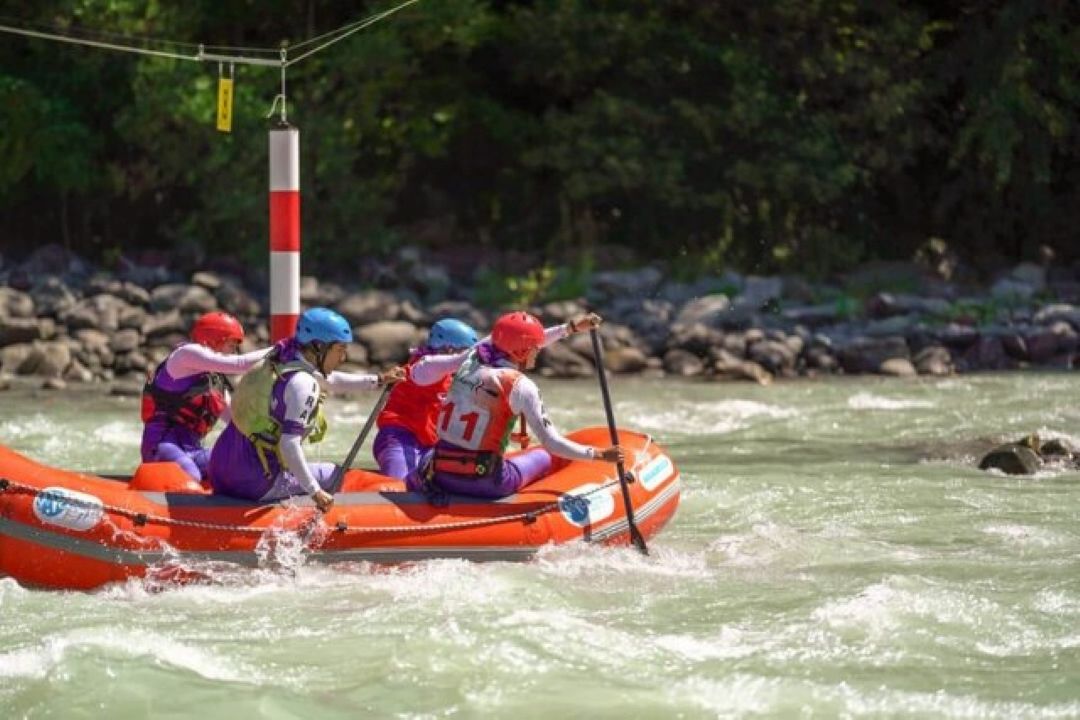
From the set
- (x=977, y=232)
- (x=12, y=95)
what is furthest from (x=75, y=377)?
(x=977, y=232)

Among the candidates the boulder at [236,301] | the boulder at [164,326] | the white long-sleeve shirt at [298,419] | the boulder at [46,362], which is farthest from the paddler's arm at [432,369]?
the boulder at [236,301]

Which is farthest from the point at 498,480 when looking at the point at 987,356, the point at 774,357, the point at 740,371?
the point at 987,356

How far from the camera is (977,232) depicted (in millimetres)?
19984

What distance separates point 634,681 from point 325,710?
1.02 meters

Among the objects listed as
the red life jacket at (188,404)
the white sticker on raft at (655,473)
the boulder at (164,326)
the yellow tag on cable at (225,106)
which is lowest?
the boulder at (164,326)

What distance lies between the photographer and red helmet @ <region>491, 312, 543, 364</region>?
28.0 feet

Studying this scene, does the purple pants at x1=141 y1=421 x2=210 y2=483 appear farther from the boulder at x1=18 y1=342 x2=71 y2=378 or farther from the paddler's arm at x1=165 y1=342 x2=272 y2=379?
the boulder at x1=18 y1=342 x2=71 y2=378

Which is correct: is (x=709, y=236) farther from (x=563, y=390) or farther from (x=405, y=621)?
(x=405, y=621)

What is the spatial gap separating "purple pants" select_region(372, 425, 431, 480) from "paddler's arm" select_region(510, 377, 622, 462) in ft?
3.05

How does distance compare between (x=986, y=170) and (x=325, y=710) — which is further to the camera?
(x=986, y=170)

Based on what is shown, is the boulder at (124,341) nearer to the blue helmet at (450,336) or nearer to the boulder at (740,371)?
the boulder at (740,371)

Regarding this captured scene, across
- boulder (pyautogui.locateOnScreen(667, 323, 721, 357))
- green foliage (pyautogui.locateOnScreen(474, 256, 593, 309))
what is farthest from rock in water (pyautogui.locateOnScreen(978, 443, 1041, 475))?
green foliage (pyautogui.locateOnScreen(474, 256, 593, 309))

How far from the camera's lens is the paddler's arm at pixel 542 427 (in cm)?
843

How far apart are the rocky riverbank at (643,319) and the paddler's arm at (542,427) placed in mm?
7261
